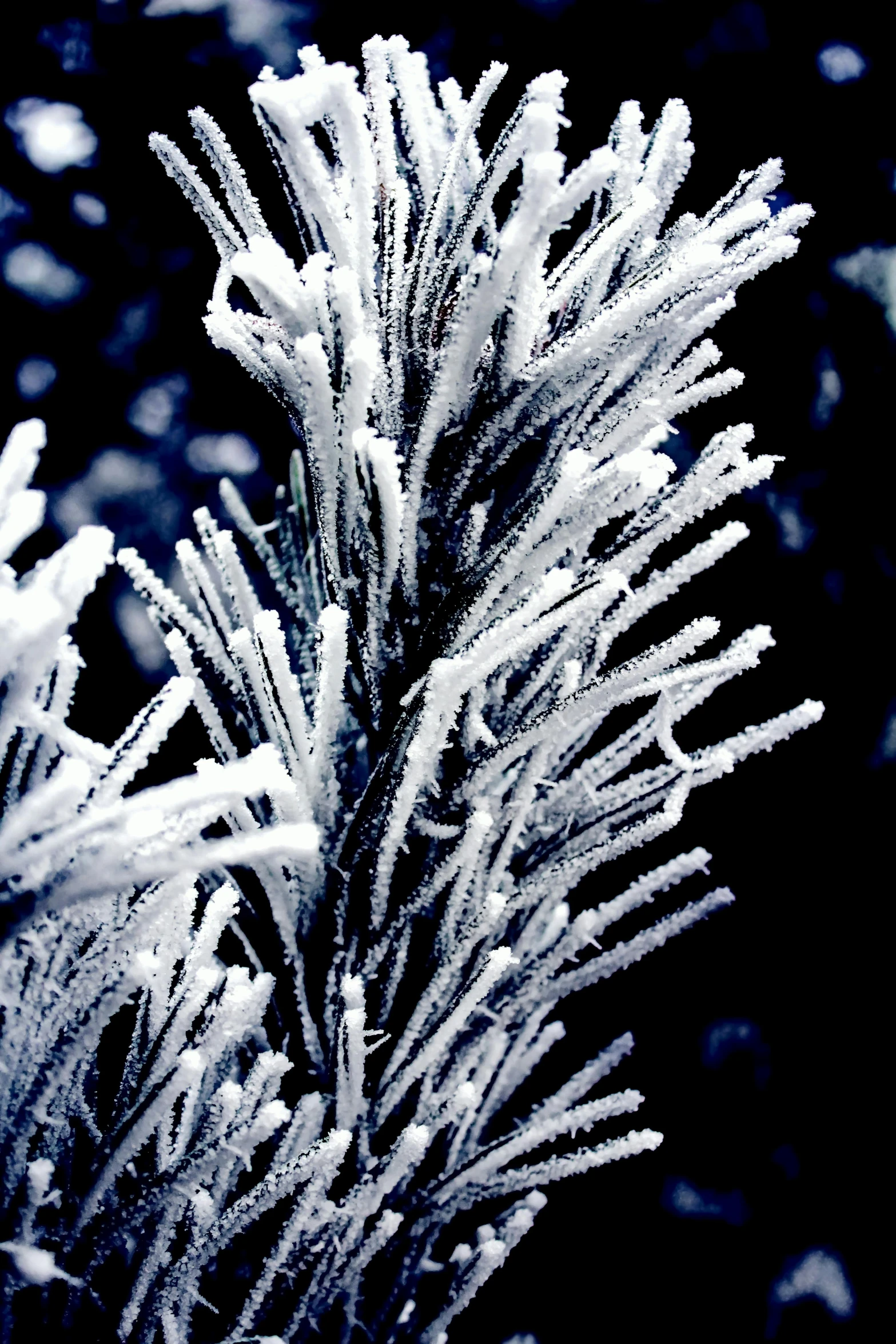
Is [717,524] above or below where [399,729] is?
above

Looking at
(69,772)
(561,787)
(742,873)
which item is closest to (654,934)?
(561,787)

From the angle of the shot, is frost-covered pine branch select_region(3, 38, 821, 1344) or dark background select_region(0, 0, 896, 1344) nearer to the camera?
frost-covered pine branch select_region(3, 38, 821, 1344)

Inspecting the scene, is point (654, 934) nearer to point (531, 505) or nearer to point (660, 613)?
point (531, 505)

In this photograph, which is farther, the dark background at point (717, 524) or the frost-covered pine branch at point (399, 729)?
the dark background at point (717, 524)

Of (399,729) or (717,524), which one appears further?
(717,524)
